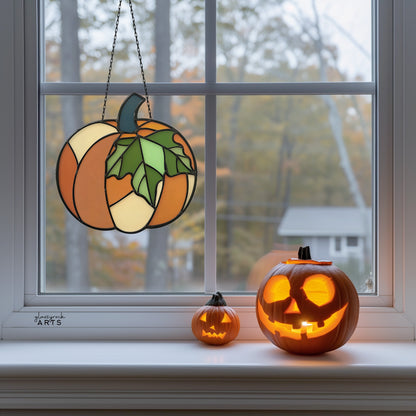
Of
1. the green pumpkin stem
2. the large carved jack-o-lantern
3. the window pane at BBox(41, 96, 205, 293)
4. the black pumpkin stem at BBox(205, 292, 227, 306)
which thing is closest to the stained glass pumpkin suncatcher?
the green pumpkin stem

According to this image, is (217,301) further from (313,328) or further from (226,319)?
(313,328)

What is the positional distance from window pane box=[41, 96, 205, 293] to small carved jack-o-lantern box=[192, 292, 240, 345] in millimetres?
158

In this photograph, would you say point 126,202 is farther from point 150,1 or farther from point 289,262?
point 150,1

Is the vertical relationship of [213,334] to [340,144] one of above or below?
below

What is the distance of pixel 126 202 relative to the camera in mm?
1334

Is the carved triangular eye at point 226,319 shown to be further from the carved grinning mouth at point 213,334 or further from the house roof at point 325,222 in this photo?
the house roof at point 325,222

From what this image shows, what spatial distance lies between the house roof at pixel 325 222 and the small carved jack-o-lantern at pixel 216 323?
0.32 metres

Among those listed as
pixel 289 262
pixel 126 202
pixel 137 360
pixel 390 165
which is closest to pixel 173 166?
pixel 126 202

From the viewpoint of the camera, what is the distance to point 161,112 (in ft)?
4.75

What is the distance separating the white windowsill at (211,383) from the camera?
44.5 inches

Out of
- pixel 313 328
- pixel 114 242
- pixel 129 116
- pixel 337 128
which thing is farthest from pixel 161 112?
pixel 313 328

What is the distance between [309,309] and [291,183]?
A: 1.43 feet

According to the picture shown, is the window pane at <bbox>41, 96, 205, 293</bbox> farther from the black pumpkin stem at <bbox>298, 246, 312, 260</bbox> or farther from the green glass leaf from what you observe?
the black pumpkin stem at <bbox>298, 246, 312, 260</bbox>

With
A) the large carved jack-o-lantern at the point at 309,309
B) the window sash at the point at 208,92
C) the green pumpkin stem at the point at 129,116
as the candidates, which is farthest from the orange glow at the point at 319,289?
the green pumpkin stem at the point at 129,116
